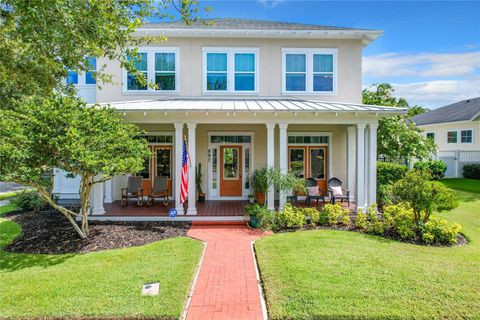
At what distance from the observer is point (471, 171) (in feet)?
64.8

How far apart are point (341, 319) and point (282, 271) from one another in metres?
1.69

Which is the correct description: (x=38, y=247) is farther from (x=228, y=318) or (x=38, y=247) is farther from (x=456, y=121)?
(x=456, y=121)

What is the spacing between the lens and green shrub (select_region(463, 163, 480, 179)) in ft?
63.8

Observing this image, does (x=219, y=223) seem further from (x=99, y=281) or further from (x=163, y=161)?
(x=99, y=281)

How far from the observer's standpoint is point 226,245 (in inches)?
308

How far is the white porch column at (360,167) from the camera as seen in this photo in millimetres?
10422

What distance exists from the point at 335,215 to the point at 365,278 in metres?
4.07

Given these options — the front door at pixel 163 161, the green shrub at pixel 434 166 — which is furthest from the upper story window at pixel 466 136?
the front door at pixel 163 161

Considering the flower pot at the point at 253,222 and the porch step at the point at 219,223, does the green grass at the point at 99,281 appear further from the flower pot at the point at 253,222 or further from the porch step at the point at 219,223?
the flower pot at the point at 253,222

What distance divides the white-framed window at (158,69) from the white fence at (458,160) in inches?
808

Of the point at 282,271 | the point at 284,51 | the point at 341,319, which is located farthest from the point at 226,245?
the point at 284,51

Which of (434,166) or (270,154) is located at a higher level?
(270,154)

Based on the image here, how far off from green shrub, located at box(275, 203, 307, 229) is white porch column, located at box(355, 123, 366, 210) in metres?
2.63

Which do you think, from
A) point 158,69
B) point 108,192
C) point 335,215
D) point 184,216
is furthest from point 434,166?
point 108,192
